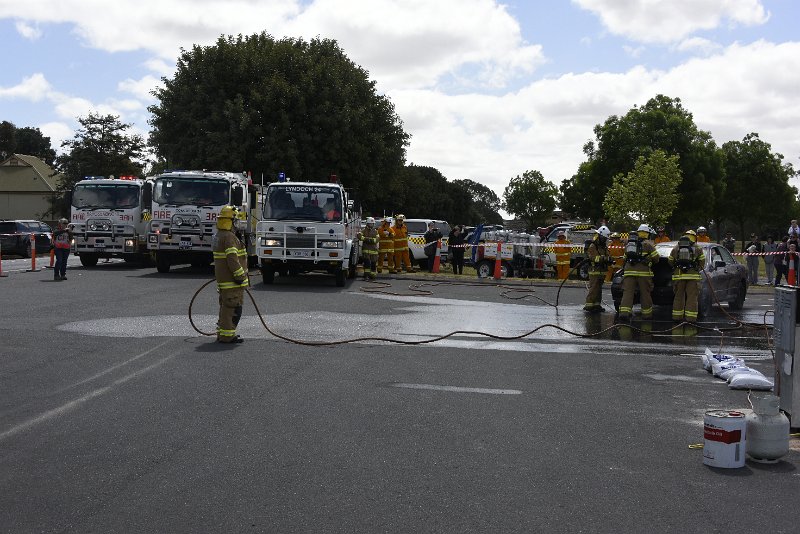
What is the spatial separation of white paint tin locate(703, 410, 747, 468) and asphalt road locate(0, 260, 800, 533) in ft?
0.59

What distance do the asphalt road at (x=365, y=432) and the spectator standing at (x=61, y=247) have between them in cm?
856

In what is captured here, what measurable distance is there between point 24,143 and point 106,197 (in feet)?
282

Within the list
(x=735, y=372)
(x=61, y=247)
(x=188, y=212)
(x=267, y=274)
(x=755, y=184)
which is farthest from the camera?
(x=755, y=184)

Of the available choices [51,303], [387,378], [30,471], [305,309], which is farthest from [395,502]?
[51,303]

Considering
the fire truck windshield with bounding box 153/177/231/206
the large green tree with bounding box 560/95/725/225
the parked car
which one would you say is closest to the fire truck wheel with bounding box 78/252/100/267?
the fire truck windshield with bounding box 153/177/231/206

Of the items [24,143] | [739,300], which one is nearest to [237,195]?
[739,300]

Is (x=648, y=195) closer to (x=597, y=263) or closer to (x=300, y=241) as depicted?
(x=300, y=241)

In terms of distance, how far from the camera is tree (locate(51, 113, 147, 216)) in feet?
217

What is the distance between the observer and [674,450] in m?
6.73

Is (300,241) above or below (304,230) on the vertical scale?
below

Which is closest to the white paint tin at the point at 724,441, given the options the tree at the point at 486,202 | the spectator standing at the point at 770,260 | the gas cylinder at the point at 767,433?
the gas cylinder at the point at 767,433

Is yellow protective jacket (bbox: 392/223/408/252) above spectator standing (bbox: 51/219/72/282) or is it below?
above

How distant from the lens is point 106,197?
27406 millimetres

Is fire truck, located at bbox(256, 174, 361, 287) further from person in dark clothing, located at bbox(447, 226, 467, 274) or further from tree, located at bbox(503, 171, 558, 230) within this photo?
tree, located at bbox(503, 171, 558, 230)
